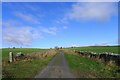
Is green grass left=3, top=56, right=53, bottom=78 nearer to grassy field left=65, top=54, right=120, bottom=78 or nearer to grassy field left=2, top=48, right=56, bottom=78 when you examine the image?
grassy field left=2, top=48, right=56, bottom=78

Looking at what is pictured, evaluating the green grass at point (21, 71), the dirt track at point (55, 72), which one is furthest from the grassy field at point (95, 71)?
the green grass at point (21, 71)

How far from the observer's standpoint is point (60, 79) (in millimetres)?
17125

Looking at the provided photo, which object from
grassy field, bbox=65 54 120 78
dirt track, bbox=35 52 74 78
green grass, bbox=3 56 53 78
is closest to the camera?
dirt track, bbox=35 52 74 78

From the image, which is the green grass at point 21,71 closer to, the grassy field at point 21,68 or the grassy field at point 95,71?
the grassy field at point 21,68

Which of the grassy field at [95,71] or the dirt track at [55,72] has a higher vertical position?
the dirt track at [55,72]

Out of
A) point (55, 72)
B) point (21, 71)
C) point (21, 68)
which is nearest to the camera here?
point (55, 72)

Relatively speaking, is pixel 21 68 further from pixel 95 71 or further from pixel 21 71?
pixel 95 71

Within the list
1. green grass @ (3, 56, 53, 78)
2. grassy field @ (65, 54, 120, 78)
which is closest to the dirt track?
green grass @ (3, 56, 53, 78)

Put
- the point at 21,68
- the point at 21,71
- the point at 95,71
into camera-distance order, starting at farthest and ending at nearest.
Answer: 1. the point at 21,68
2. the point at 95,71
3. the point at 21,71

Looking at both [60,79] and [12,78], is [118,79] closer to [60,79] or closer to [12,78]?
[60,79]

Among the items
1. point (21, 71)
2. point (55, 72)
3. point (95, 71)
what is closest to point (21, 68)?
point (21, 71)

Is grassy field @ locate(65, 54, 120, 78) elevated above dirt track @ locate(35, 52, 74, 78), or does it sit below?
below

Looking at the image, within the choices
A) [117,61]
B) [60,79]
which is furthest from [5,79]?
[117,61]

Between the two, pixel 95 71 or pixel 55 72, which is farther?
pixel 95 71
